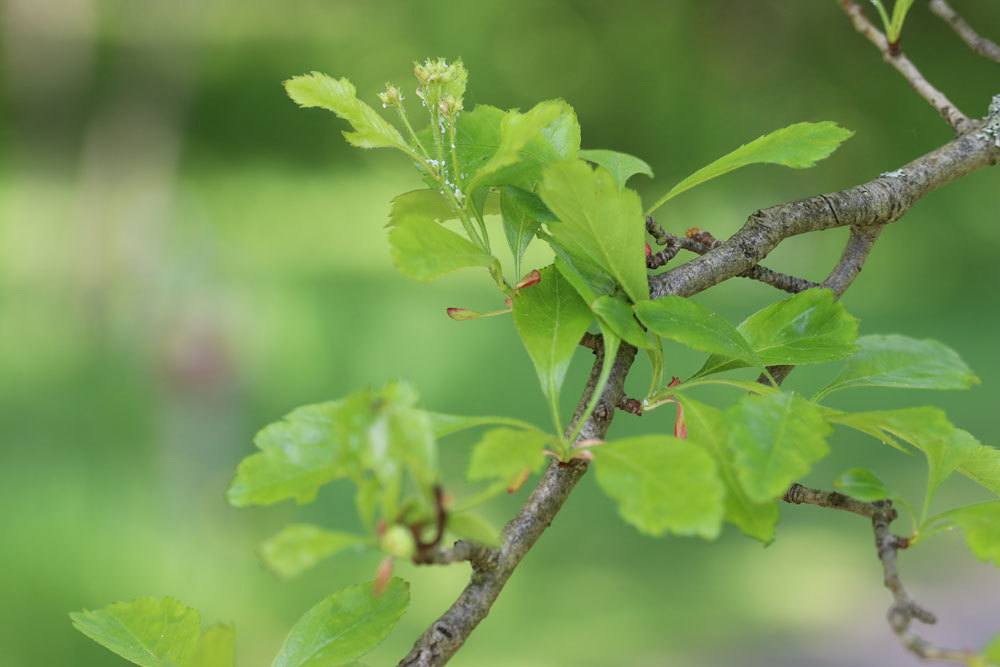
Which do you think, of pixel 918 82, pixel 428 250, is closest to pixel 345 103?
pixel 428 250

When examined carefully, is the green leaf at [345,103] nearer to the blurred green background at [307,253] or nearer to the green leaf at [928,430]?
the green leaf at [928,430]

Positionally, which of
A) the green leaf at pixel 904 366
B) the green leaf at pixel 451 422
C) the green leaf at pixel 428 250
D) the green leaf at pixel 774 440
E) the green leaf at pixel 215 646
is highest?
the green leaf at pixel 428 250

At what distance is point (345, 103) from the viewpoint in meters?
0.23

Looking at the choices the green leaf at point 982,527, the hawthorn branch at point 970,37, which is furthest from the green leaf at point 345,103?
the hawthorn branch at point 970,37

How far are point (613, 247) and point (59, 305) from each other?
1.41 meters

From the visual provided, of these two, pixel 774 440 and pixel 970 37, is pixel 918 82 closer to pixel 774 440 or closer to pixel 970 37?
pixel 970 37

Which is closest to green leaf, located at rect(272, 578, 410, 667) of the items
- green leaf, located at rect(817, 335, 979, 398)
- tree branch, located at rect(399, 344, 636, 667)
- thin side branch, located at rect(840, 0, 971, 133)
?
tree branch, located at rect(399, 344, 636, 667)

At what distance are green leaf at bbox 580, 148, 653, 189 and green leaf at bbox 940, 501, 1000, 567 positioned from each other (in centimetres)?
12

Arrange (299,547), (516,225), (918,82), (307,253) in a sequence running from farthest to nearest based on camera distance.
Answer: (307,253) → (918,82) → (516,225) → (299,547)

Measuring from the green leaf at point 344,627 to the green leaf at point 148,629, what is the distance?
0.06 feet

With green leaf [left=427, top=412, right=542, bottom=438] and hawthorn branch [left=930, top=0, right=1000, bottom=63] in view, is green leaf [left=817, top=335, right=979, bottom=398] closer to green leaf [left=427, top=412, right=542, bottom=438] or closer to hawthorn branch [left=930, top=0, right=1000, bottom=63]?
green leaf [left=427, top=412, right=542, bottom=438]

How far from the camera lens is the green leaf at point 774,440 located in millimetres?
178

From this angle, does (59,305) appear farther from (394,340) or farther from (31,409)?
(394,340)

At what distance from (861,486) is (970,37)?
31 cm
